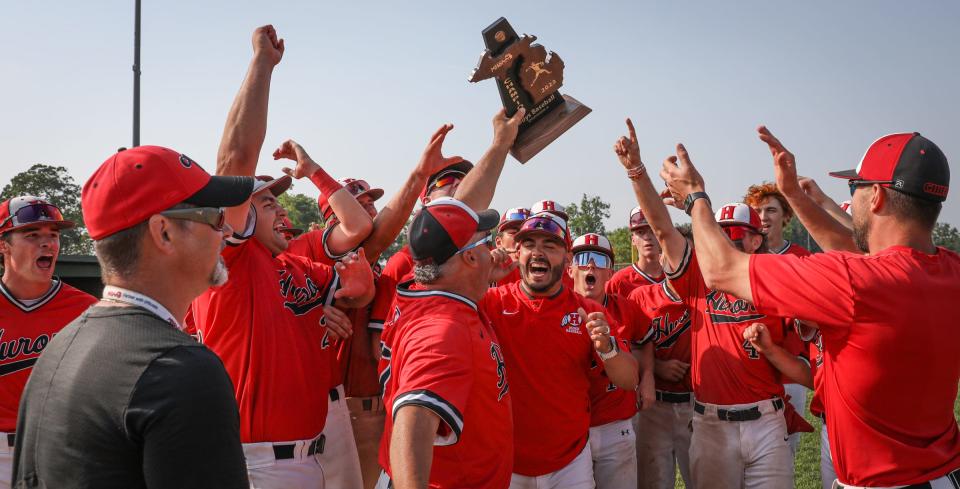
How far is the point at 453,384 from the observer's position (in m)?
2.80

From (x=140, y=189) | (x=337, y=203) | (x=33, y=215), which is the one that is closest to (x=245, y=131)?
(x=337, y=203)

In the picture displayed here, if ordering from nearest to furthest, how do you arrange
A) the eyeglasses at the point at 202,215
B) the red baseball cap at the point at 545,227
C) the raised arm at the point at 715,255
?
the eyeglasses at the point at 202,215
the raised arm at the point at 715,255
the red baseball cap at the point at 545,227

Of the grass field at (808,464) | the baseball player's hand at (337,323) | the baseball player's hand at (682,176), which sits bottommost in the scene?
the grass field at (808,464)

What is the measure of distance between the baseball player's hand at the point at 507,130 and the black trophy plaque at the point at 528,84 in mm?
71

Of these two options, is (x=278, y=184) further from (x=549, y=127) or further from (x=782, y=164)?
(x=782, y=164)

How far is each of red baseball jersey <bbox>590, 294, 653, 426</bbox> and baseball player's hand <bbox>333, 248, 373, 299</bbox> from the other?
189 centimetres

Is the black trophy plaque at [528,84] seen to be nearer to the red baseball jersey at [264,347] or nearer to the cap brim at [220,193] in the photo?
the red baseball jersey at [264,347]

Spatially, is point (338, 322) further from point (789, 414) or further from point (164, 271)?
point (789, 414)

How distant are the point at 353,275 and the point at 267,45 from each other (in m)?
1.39

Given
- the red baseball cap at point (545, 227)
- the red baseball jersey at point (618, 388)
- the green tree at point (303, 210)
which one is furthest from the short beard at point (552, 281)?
the green tree at point (303, 210)

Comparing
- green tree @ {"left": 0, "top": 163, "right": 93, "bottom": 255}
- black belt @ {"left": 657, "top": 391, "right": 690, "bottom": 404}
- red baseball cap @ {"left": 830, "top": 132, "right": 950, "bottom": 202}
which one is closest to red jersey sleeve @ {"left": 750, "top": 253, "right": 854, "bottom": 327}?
red baseball cap @ {"left": 830, "top": 132, "right": 950, "bottom": 202}

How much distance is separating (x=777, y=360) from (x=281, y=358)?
3.33 meters

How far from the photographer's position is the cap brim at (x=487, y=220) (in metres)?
3.61

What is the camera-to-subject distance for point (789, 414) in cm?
529
